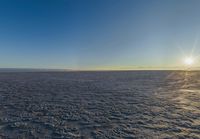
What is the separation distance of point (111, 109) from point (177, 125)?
14.2 ft

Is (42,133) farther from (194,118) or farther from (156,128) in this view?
(194,118)

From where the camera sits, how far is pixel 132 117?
371 inches

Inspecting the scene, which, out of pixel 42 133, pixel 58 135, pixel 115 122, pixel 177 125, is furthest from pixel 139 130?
pixel 42 133

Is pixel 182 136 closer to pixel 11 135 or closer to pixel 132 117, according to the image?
pixel 132 117

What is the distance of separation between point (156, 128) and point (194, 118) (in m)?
2.74

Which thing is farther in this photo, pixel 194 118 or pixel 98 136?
pixel 194 118

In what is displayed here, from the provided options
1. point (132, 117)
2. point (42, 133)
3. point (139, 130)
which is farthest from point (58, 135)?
point (132, 117)

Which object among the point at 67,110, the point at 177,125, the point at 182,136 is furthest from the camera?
the point at 67,110

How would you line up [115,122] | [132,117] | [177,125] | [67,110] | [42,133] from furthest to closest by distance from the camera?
[67,110] → [132,117] → [115,122] → [177,125] → [42,133]

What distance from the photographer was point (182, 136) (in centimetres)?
679

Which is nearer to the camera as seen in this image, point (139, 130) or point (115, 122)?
point (139, 130)

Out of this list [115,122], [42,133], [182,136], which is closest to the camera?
[182,136]

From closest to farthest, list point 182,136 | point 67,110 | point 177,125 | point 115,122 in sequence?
1. point 182,136
2. point 177,125
3. point 115,122
4. point 67,110

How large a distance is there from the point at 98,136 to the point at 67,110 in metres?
4.55
